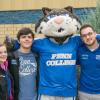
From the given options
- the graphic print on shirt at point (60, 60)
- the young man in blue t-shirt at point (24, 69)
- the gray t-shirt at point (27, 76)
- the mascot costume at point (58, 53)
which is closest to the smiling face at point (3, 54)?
the young man in blue t-shirt at point (24, 69)

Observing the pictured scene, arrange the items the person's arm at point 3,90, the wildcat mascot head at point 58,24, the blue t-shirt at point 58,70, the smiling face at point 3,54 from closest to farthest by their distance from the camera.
Result: the person's arm at point 3,90, the smiling face at point 3,54, the blue t-shirt at point 58,70, the wildcat mascot head at point 58,24

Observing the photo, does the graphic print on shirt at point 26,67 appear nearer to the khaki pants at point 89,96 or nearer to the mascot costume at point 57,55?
the mascot costume at point 57,55

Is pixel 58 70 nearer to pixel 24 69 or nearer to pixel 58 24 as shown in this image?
pixel 24 69

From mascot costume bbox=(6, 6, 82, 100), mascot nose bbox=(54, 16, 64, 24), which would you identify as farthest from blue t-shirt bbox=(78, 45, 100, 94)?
mascot nose bbox=(54, 16, 64, 24)

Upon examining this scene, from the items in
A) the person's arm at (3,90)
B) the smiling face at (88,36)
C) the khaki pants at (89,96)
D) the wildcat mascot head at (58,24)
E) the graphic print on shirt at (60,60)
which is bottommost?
the khaki pants at (89,96)

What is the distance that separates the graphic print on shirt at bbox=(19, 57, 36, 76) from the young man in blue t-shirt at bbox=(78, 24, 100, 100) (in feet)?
2.41

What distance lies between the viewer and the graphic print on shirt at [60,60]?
18.7 feet

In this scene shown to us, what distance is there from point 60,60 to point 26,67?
0.50 m

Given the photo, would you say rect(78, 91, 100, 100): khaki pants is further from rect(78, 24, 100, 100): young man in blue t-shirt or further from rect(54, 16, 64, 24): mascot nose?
rect(54, 16, 64, 24): mascot nose

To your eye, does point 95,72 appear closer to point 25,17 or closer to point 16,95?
point 16,95

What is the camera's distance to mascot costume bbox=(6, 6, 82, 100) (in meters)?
5.68

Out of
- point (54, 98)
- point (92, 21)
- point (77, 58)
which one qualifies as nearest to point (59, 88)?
point (54, 98)

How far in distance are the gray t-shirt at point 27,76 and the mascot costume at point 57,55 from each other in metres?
0.10

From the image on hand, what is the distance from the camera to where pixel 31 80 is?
5.66 metres
